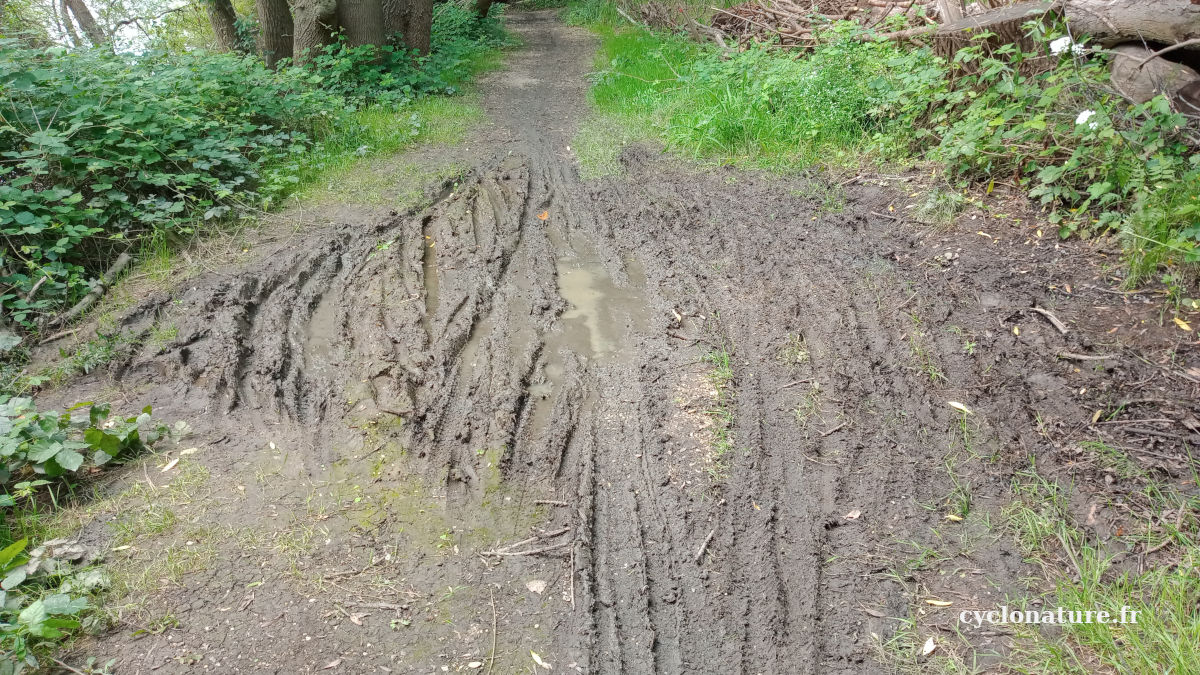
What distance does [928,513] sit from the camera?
306 centimetres

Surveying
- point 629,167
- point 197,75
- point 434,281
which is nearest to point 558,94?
point 629,167

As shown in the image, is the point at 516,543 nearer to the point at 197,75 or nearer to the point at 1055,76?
the point at 1055,76

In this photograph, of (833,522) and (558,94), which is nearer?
(833,522)

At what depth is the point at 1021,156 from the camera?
4.94m

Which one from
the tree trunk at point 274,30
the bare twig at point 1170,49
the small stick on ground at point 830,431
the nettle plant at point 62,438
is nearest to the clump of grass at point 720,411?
the small stick on ground at point 830,431

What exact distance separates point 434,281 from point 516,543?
2.46 meters

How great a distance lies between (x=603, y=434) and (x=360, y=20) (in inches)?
301

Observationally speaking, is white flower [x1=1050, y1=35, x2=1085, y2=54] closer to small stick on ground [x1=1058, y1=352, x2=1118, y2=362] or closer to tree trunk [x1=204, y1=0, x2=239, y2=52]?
small stick on ground [x1=1058, y1=352, x2=1118, y2=362]

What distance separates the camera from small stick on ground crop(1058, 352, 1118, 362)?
11.8 ft

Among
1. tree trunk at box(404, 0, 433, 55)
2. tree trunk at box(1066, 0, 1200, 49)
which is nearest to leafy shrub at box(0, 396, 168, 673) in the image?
tree trunk at box(1066, 0, 1200, 49)

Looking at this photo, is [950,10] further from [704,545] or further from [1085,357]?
[704,545]

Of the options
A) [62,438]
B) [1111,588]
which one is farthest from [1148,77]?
[62,438]

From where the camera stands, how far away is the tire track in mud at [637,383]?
9.19ft

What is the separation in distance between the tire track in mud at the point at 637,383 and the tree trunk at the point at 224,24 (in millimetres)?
5715
